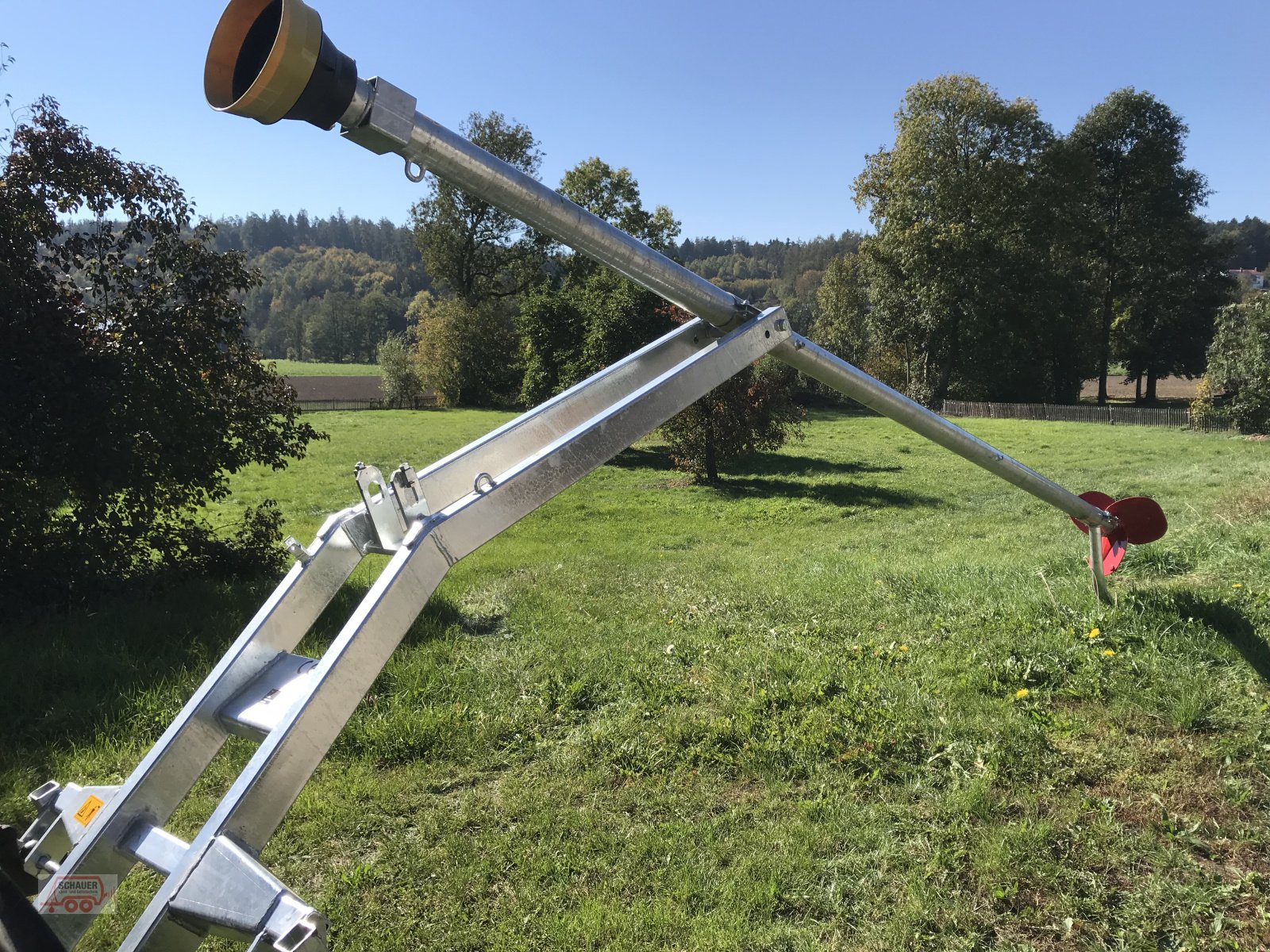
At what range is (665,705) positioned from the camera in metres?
4.98

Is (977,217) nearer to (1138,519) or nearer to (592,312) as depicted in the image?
(592,312)

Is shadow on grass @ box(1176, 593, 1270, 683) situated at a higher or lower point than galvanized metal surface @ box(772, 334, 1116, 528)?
lower

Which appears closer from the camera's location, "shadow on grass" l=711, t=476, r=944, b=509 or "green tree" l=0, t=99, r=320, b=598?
"green tree" l=0, t=99, r=320, b=598

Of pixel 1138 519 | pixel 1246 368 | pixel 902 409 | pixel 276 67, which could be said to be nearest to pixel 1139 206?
pixel 1246 368

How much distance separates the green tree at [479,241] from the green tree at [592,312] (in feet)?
27.7

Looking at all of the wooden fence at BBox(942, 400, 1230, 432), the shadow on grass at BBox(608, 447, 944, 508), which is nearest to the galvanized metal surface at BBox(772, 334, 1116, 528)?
the shadow on grass at BBox(608, 447, 944, 508)

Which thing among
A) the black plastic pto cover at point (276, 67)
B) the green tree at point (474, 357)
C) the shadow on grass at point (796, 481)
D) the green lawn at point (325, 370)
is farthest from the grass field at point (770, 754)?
the green lawn at point (325, 370)

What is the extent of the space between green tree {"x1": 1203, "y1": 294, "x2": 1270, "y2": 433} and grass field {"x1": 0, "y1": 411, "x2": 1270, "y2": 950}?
27104mm

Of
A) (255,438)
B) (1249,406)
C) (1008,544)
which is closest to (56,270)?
(255,438)

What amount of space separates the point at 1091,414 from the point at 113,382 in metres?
41.9

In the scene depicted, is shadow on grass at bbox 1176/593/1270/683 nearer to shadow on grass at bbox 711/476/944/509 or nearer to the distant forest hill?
shadow on grass at bbox 711/476/944/509

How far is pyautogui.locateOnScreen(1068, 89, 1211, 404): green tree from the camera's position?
141ft

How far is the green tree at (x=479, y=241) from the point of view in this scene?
4516cm

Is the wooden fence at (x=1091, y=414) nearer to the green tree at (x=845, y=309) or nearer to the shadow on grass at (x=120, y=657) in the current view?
the green tree at (x=845, y=309)
